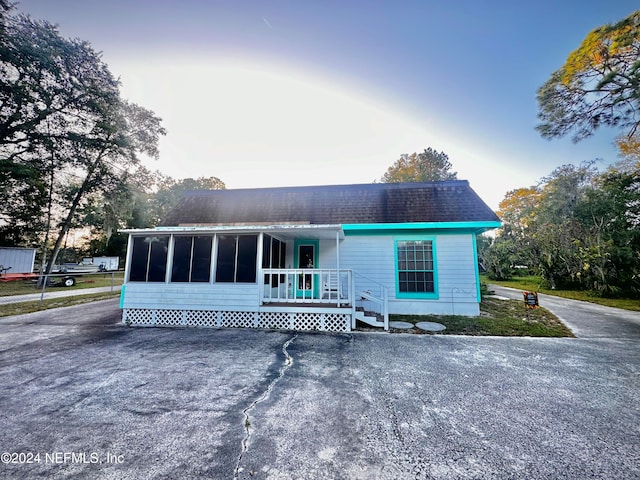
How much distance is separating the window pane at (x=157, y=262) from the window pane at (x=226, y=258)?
1569 mm

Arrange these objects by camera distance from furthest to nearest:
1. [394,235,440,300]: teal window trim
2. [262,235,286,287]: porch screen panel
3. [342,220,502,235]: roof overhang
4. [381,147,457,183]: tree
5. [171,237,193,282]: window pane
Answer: [381,147,457,183]: tree, [394,235,440,300]: teal window trim, [342,220,502,235]: roof overhang, [262,235,286,287]: porch screen panel, [171,237,193,282]: window pane

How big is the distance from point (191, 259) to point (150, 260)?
1208 millimetres

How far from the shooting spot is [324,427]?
97.5 inches

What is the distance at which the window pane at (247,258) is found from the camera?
662 cm

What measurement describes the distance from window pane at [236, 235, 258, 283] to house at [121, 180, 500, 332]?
3cm

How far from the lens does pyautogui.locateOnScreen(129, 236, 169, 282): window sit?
684cm

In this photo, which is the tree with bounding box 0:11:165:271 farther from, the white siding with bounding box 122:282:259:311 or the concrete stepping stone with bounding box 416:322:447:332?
the concrete stepping stone with bounding box 416:322:447:332

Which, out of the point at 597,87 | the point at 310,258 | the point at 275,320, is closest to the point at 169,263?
the point at 275,320

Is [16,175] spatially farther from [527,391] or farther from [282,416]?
[527,391]

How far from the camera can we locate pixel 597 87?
297 inches

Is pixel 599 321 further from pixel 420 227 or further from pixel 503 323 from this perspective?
pixel 420 227

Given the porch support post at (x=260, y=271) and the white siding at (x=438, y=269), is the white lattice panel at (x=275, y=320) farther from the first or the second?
the white siding at (x=438, y=269)

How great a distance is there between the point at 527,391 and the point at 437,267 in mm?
4959

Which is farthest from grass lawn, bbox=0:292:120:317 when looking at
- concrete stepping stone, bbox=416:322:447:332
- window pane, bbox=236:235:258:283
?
concrete stepping stone, bbox=416:322:447:332
